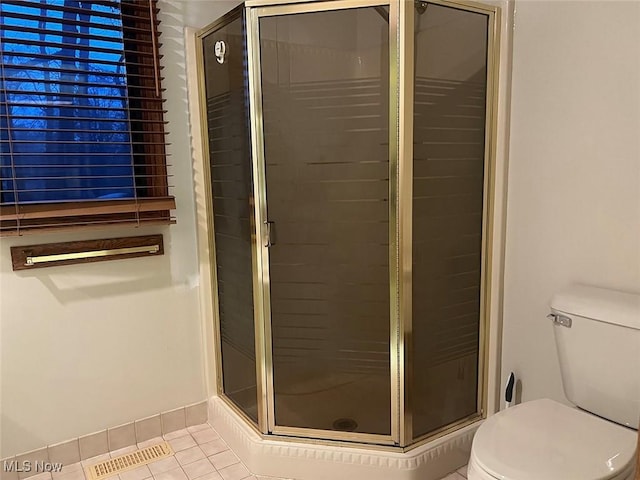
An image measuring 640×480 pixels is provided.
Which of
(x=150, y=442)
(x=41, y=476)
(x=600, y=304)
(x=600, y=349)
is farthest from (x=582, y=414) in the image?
(x=41, y=476)

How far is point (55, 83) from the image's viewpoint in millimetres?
1817

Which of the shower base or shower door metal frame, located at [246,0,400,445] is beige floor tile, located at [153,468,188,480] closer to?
the shower base

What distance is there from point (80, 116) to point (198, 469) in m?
1.49

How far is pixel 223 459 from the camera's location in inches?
80.7

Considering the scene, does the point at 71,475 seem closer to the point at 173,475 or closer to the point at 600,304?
the point at 173,475

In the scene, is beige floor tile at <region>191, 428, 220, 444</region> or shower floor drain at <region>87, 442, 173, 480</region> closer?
shower floor drain at <region>87, 442, 173, 480</region>

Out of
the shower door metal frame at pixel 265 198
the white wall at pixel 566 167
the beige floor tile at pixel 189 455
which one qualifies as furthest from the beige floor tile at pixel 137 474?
the white wall at pixel 566 167

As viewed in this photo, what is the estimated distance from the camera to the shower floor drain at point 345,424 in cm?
191

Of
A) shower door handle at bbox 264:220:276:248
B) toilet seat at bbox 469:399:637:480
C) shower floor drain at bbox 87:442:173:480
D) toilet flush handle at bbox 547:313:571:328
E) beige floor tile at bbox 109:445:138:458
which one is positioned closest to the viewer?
toilet seat at bbox 469:399:637:480

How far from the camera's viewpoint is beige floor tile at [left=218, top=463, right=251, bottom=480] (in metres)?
1.92

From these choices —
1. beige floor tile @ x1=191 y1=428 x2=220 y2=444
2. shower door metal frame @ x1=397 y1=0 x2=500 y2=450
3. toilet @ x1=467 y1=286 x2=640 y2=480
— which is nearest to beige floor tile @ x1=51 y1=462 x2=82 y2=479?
beige floor tile @ x1=191 y1=428 x2=220 y2=444

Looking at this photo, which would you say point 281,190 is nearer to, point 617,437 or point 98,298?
point 98,298

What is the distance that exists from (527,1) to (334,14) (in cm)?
73

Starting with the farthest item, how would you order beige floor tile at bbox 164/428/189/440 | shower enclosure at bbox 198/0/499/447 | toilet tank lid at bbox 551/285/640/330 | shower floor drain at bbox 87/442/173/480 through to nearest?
beige floor tile at bbox 164/428/189/440 → shower floor drain at bbox 87/442/173/480 → shower enclosure at bbox 198/0/499/447 → toilet tank lid at bbox 551/285/640/330
